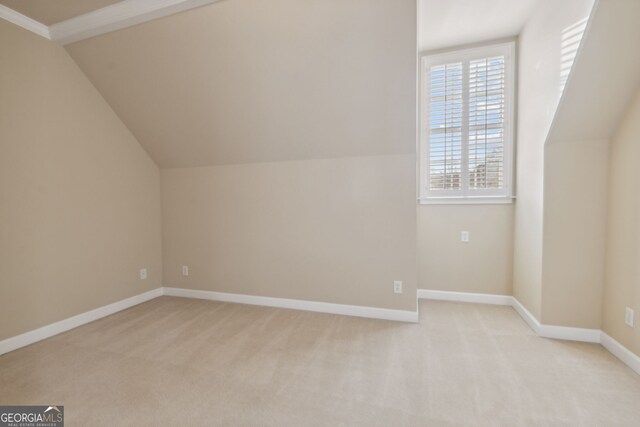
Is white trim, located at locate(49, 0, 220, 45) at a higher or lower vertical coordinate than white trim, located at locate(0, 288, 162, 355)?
higher

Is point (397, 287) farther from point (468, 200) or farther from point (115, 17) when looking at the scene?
point (115, 17)

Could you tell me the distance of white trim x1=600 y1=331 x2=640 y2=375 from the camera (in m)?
1.88

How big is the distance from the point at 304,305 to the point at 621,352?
254cm

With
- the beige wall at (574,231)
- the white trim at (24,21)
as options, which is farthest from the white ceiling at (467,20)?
the white trim at (24,21)

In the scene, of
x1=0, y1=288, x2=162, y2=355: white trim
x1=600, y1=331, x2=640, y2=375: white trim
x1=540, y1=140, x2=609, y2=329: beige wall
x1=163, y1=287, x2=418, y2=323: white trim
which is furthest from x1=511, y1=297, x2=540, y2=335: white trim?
x1=0, y1=288, x2=162, y2=355: white trim

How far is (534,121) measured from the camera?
8.39ft

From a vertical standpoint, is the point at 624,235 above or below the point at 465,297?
above

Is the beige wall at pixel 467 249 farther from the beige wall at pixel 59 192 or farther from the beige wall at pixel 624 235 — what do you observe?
the beige wall at pixel 59 192

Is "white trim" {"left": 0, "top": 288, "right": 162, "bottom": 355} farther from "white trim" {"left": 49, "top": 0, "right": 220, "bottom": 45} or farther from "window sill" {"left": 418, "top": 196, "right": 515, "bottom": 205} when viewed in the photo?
"window sill" {"left": 418, "top": 196, "right": 515, "bottom": 205}

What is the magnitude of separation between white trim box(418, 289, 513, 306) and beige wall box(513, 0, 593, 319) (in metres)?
0.18

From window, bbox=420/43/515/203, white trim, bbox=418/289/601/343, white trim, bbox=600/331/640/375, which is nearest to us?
white trim, bbox=600/331/640/375

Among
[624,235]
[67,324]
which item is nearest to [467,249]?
[624,235]

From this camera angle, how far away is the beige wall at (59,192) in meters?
2.24

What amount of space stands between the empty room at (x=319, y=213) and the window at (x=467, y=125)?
22 mm
